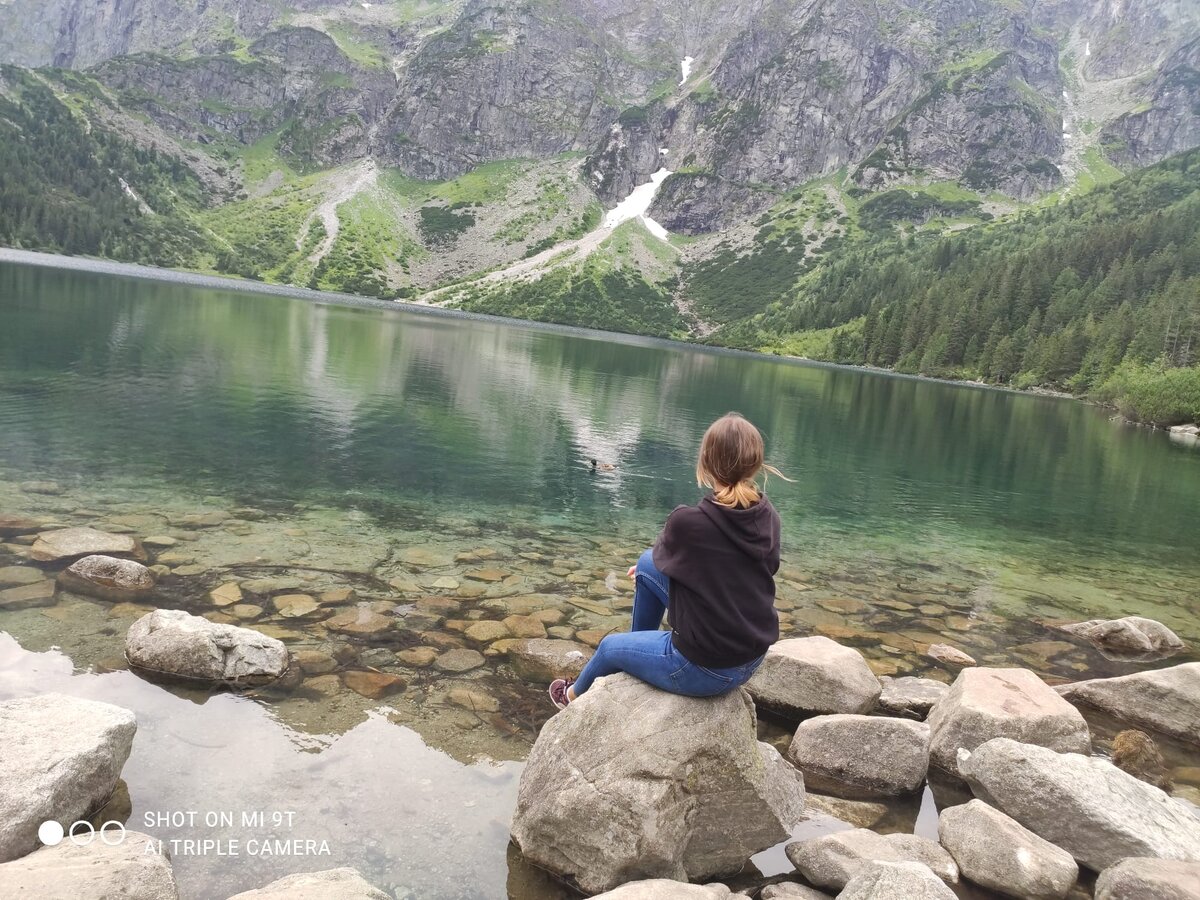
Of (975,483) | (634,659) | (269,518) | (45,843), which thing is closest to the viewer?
(45,843)

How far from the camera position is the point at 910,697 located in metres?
11.0

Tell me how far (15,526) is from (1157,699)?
22076mm

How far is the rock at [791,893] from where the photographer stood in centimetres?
636

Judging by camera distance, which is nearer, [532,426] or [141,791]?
[141,791]

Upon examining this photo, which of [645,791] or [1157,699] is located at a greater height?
[645,791]

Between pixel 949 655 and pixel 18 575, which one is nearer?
pixel 18 575

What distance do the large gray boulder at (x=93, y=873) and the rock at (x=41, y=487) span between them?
15481mm

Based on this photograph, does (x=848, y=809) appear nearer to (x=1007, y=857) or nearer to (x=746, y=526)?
(x=1007, y=857)

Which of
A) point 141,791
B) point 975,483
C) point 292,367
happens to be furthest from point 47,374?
point 975,483

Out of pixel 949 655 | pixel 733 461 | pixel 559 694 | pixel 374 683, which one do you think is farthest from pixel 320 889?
pixel 949 655

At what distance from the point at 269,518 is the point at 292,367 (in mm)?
37557

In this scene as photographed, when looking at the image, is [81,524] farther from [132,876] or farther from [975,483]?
[975,483]

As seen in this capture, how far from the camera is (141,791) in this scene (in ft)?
24.2

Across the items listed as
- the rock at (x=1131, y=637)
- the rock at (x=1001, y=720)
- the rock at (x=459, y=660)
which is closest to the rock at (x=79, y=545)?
the rock at (x=459, y=660)
